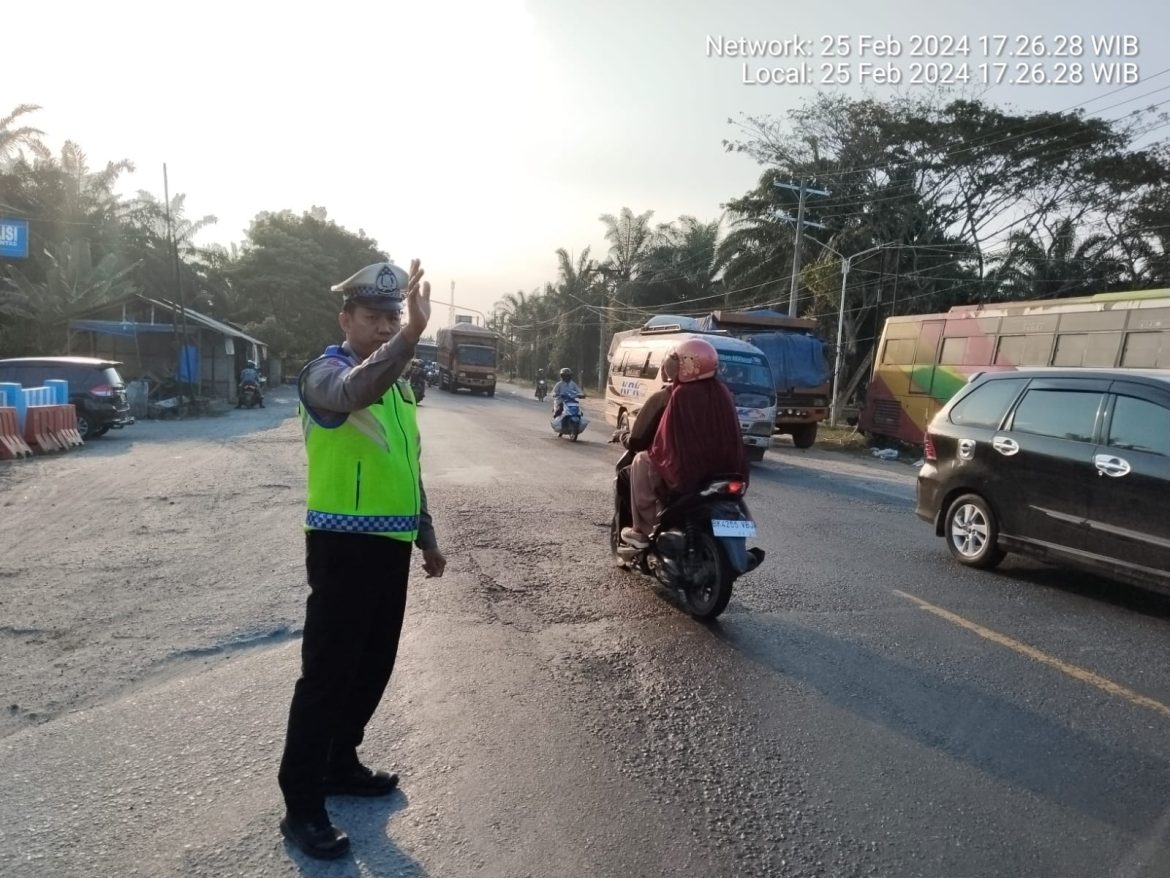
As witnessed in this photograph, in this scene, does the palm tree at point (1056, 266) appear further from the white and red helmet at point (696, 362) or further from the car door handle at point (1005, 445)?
the white and red helmet at point (696, 362)

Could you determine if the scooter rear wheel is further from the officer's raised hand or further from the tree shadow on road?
the officer's raised hand

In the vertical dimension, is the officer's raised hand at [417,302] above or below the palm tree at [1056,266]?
below

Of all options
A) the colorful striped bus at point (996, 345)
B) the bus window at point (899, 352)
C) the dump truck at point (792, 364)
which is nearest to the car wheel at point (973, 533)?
the colorful striped bus at point (996, 345)

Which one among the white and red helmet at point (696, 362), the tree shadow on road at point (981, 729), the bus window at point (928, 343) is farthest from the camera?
the bus window at point (928, 343)

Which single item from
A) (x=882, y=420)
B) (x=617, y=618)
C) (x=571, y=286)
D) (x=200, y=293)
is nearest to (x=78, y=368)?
(x=617, y=618)

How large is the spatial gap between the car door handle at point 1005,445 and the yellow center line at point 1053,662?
1.60m

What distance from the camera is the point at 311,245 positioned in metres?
45.2

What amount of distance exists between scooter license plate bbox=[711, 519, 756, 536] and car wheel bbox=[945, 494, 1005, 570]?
8.96 ft

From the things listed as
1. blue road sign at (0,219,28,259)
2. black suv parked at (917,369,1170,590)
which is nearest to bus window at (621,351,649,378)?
black suv parked at (917,369,1170,590)

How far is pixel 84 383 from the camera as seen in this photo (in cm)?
1595

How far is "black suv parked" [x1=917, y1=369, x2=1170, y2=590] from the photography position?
5574 mm

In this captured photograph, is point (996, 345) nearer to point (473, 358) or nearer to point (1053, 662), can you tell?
point (1053, 662)

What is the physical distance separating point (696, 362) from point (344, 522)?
3.14 metres

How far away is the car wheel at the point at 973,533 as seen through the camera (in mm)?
6719
